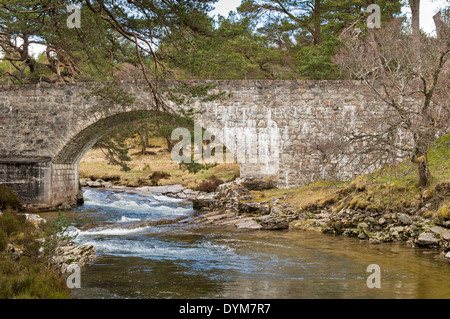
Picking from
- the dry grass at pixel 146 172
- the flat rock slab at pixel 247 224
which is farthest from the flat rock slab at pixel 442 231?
the dry grass at pixel 146 172

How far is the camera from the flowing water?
5.56 metres

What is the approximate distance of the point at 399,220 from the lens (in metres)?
9.30

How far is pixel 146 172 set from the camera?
2786 centimetres

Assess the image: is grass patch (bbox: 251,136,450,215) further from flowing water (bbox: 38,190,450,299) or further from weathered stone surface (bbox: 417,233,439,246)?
flowing water (bbox: 38,190,450,299)

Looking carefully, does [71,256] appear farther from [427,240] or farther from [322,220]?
[427,240]

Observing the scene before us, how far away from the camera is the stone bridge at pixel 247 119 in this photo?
1501 centimetres

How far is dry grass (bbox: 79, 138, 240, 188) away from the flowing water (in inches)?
564

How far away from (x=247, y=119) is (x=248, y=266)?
871cm

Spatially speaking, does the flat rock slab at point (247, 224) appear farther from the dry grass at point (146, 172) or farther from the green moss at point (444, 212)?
the dry grass at point (146, 172)

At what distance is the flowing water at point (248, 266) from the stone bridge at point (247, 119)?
4.77 meters

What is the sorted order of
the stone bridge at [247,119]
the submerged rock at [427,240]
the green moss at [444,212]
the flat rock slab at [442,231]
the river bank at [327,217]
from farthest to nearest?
1. the stone bridge at [247,119]
2. the river bank at [327,217]
3. the green moss at [444,212]
4. the submerged rock at [427,240]
5. the flat rock slab at [442,231]

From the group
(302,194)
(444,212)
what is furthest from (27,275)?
(302,194)

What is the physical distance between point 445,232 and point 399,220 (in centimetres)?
122
